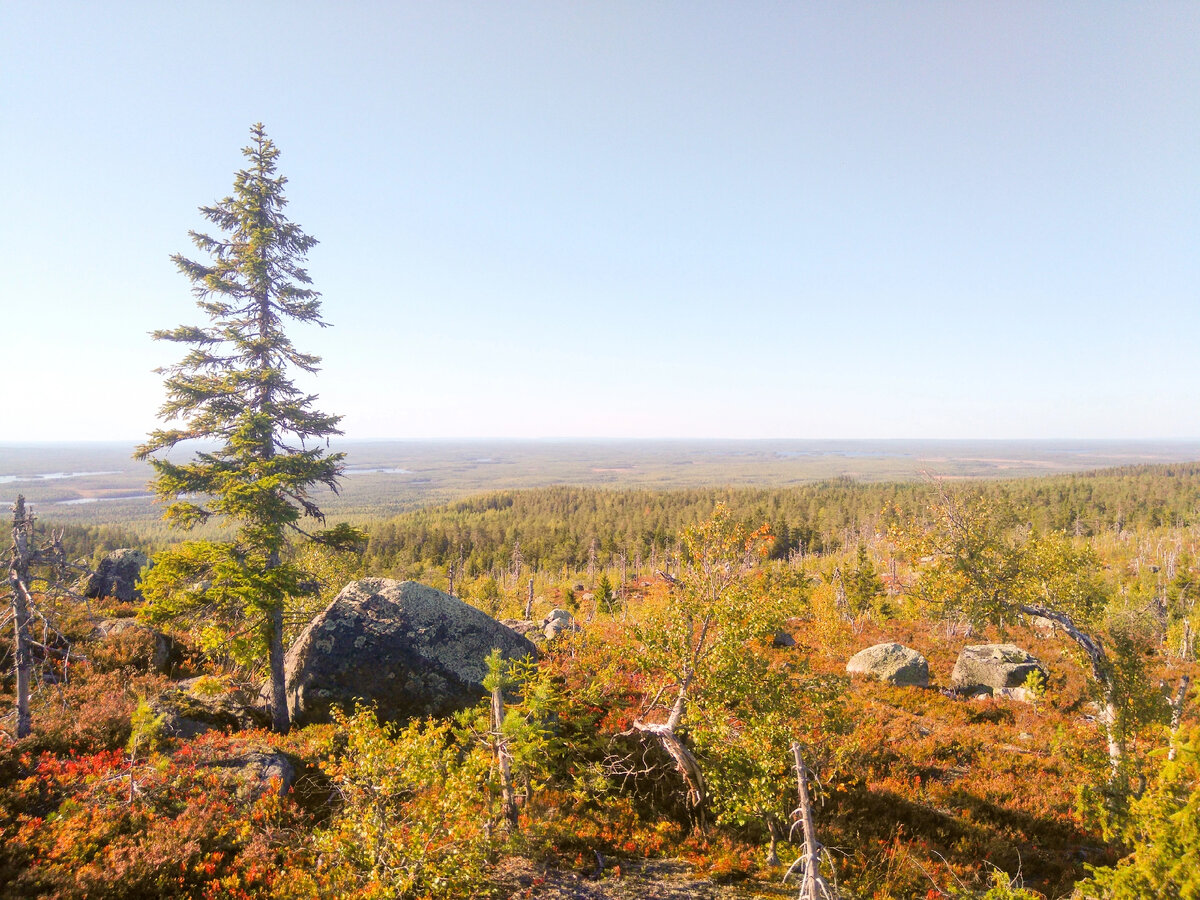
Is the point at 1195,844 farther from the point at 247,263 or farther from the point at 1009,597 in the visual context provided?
the point at 247,263

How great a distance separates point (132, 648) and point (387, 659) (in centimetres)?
940

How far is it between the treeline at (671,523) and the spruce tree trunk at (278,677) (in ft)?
200

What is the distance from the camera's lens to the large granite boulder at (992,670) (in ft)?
67.6

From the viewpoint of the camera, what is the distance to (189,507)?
480 inches

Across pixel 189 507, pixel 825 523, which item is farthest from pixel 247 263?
pixel 825 523

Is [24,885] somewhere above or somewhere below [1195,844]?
below

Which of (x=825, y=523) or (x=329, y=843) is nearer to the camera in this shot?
(x=329, y=843)

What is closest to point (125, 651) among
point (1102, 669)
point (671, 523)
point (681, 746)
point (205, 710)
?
point (205, 710)

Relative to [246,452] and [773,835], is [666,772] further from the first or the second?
[246,452]

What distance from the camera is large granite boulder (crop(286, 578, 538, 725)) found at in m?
13.0

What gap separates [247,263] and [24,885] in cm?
1305

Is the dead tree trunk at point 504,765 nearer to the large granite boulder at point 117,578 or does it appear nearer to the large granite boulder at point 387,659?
the large granite boulder at point 387,659

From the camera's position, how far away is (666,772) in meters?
12.3

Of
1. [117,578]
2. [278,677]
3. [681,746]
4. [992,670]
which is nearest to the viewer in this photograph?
[681,746]
